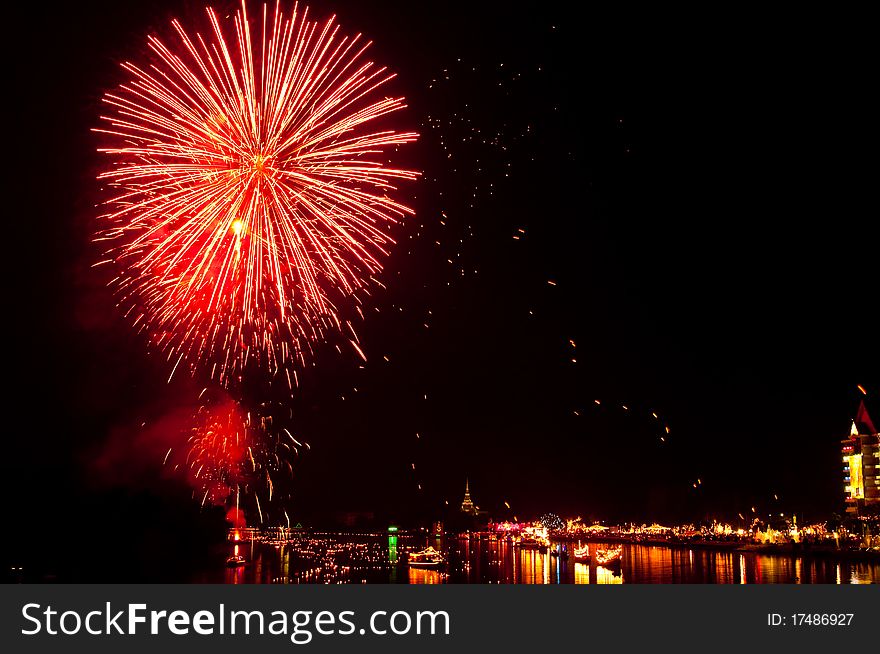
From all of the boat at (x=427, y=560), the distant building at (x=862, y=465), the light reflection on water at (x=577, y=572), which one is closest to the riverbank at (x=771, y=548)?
the light reflection on water at (x=577, y=572)

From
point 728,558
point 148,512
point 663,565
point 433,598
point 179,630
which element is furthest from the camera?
point 728,558

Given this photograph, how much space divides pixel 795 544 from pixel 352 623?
276 ft

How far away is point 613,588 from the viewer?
1059 centimetres

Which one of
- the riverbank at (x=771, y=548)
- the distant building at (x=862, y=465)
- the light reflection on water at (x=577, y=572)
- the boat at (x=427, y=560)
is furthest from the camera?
the distant building at (x=862, y=465)

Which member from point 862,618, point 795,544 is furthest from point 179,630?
point 795,544

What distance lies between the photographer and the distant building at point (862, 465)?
87.1m

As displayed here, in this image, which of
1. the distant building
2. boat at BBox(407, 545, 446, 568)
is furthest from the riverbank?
boat at BBox(407, 545, 446, 568)

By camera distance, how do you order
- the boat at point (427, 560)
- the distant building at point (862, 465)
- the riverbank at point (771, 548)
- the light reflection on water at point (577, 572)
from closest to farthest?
the light reflection on water at point (577, 572), the riverbank at point (771, 548), the boat at point (427, 560), the distant building at point (862, 465)

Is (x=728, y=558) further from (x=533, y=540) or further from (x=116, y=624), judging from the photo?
(x=116, y=624)

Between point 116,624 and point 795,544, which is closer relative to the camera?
point 116,624

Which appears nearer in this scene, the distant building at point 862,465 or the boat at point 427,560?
the boat at point 427,560

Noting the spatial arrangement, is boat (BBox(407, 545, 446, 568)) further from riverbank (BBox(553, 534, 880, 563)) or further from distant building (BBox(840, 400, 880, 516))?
distant building (BBox(840, 400, 880, 516))

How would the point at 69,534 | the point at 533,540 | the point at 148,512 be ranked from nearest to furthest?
1. the point at 69,534
2. the point at 148,512
3. the point at 533,540

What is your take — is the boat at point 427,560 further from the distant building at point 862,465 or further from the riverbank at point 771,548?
the distant building at point 862,465
